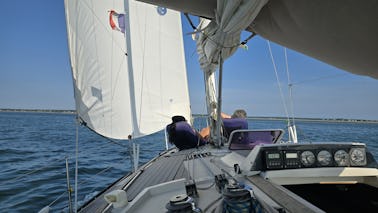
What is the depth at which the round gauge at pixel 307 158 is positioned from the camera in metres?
1.71

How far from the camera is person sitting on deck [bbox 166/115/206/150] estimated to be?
13.9 feet

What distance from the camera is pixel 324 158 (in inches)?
68.3

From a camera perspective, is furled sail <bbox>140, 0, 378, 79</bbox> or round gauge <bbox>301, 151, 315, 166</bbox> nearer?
furled sail <bbox>140, 0, 378, 79</bbox>

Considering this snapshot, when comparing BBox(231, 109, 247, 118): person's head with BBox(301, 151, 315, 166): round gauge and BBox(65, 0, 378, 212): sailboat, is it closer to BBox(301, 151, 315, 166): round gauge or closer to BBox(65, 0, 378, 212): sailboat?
BBox(65, 0, 378, 212): sailboat

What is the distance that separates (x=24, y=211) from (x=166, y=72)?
4175 millimetres

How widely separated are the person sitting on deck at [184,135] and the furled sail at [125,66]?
1.20 meters

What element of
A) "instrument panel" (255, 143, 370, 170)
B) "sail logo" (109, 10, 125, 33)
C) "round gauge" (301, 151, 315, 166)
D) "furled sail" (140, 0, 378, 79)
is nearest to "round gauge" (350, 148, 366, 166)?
"instrument panel" (255, 143, 370, 170)

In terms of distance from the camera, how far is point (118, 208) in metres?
1.40

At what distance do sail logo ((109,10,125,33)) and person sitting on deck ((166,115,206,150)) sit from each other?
97.0 inches

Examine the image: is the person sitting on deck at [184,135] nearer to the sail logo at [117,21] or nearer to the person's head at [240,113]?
the person's head at [240,113]

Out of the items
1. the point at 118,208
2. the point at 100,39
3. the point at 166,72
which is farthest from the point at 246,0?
the point at 166,72

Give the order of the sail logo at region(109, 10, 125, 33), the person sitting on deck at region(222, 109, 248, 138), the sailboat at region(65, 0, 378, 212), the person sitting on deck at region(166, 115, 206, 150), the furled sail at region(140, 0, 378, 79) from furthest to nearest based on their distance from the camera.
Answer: the sail logo at region(109, 10, 125, 33), the person sitting on deck at region(166, 115, 206, 150), the person sitting on deck at region(222, 109, 248, 138), the sailboat at region(65, 0, 378, 212), the furled sail at region(140, 0, 378, 79)

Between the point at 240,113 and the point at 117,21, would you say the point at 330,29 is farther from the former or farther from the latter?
the point at 117,21

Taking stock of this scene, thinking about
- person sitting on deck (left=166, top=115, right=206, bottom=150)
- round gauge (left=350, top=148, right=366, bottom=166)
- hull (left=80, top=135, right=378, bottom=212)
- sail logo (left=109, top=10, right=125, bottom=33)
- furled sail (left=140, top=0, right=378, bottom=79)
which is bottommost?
hull (left=80, top=135, right=378, bottom=212)
